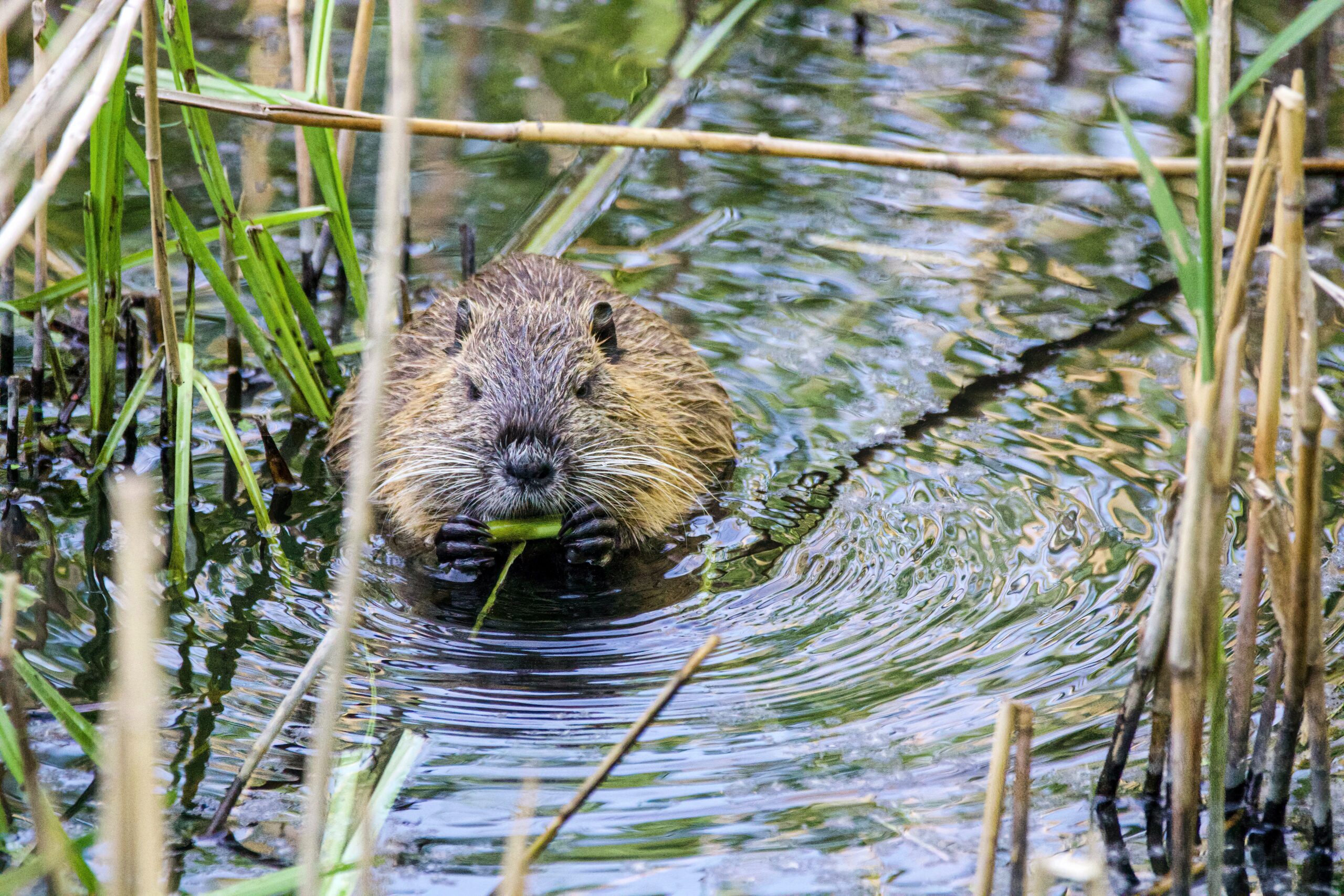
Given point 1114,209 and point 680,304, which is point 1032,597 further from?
point 1114,209

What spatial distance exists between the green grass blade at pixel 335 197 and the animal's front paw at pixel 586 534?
106 centimetres

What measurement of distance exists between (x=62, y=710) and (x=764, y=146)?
154 centimetres

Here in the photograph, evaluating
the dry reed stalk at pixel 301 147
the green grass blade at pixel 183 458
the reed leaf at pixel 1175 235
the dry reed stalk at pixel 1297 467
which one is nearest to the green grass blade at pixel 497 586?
the green grass blade at pixel 183 458

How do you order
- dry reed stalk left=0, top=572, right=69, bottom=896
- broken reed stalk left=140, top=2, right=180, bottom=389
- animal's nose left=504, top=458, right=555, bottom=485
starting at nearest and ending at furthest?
1. dry reed stalk left=0, top=572, right=69, bottom=896
2. broken reed stalk left=140, top=2, right=180, bottom=389
3. animal's nose left=504, top=458, right=555, bottom=485

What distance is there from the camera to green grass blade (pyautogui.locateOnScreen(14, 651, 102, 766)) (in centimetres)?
226

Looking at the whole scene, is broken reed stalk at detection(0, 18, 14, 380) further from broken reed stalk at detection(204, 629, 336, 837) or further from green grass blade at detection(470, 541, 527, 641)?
broken reed stalk at detection(204, 629, 336, 837)

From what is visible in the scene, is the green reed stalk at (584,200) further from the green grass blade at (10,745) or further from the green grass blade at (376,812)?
the green grass blade at (10,745)

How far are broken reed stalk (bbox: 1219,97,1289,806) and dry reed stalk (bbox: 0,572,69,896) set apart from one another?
167 centimetres

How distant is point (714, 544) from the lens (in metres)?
3.95

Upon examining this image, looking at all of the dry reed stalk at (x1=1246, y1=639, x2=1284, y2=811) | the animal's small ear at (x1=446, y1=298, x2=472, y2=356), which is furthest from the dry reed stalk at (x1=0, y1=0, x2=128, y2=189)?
the dry reed stalk at (x1=1246, y1=639, x2=1284, y2=811)

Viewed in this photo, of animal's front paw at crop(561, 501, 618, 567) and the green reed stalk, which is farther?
the green reed stalk

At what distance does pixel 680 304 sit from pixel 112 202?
6.72 feet

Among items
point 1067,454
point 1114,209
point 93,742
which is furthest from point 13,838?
point 1114,209

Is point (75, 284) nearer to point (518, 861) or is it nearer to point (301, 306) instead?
point (301, 306)
